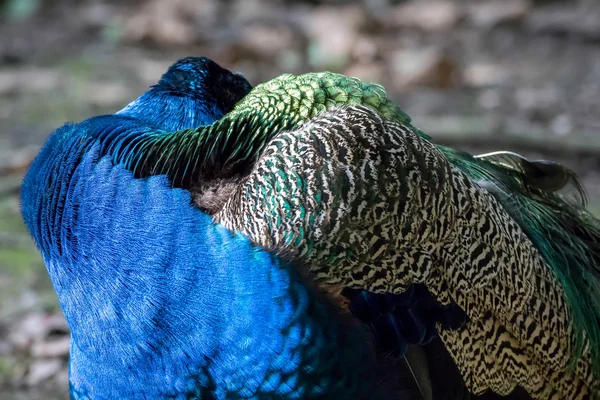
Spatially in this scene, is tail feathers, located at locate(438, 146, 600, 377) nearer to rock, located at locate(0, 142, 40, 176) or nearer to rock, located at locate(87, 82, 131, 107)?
rock, located at locate(0, 142, 40, 176)

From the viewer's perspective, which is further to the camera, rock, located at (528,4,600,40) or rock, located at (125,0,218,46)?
rock, located at (125,0,218,46)

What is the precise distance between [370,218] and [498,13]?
25.6ft

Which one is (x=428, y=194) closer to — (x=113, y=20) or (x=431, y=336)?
(x=431, y=336)

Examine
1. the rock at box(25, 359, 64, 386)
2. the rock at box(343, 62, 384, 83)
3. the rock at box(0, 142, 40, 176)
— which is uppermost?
the rock at box(343, 62, 384, 83)

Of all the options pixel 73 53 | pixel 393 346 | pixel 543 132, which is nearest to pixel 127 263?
pixel 393 346

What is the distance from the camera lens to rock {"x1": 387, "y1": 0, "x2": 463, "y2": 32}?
975cm

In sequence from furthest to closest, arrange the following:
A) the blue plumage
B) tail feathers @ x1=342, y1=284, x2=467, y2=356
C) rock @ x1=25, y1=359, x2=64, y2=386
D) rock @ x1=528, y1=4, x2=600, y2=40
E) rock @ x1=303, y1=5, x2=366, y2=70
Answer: rock @ x1=528, y1=4, x2=600, y2=40
rock @ x1=303, y1=5, x2=366, y2=70
rock @ x1=25, y1=359, x2=64, y2=386
tail feathers @ x1=342, y1=284, x2=467, y2=356
the blue plumage

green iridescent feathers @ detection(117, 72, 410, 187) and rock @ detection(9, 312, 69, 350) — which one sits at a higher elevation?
green iridescent feathers @ detection(117, 72, 410, 187)

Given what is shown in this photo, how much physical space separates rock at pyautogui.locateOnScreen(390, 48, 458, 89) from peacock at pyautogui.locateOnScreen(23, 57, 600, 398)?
513cm

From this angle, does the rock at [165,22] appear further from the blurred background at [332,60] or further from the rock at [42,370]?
the rock at [42,370]

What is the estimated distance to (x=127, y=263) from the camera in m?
2.52

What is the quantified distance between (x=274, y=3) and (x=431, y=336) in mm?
8585

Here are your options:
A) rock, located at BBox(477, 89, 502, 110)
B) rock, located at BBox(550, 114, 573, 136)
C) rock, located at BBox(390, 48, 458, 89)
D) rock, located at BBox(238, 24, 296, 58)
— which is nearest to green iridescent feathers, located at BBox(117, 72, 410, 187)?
rock, located at BBox(550, 114, 573, 136)

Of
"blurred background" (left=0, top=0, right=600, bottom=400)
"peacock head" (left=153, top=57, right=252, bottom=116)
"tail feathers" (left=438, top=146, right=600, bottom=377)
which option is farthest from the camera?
"blurred background" (left=0, top=0, right=600, bottom=400)
